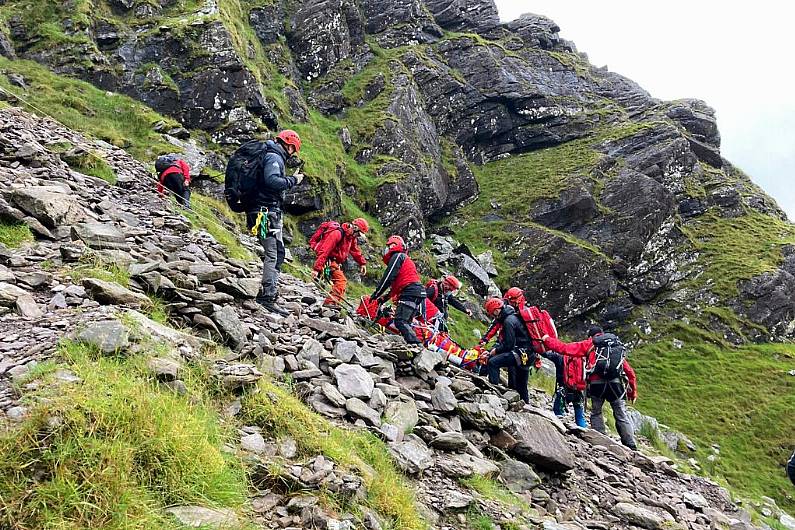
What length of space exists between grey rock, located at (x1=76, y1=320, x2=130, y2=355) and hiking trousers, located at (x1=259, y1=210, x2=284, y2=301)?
192 inches

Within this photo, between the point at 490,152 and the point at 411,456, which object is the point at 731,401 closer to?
the point at 490,152

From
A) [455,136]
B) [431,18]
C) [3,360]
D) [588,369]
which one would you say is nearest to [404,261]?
[588,369]

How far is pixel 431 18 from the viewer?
67188 mm

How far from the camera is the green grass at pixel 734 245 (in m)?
49.2

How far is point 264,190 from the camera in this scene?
1069 centimetres

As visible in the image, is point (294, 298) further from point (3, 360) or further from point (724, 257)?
point (724, 257)

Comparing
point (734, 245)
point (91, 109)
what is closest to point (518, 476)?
point (91, 109)

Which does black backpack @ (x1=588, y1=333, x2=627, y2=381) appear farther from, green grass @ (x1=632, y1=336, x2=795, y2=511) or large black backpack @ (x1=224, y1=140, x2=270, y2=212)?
green grass @ (x1=632, y1=336, x2=795, y2=511)

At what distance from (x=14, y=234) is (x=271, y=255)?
435 centimetres

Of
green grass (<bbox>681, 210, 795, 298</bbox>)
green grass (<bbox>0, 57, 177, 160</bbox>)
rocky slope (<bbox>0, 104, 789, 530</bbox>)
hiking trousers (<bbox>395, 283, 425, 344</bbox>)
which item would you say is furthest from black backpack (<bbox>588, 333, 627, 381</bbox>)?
green grass (<bbox>681, 210, 795, 298</bbox>)

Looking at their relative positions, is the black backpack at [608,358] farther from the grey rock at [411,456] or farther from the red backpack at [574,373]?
the grey rock at [411,456]

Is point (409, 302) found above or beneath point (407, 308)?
above

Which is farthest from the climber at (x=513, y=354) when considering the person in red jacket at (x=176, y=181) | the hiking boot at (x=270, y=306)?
the person in red jacket at (x=176, y=181)

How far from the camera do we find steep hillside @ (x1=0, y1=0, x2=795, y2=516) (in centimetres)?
2953
